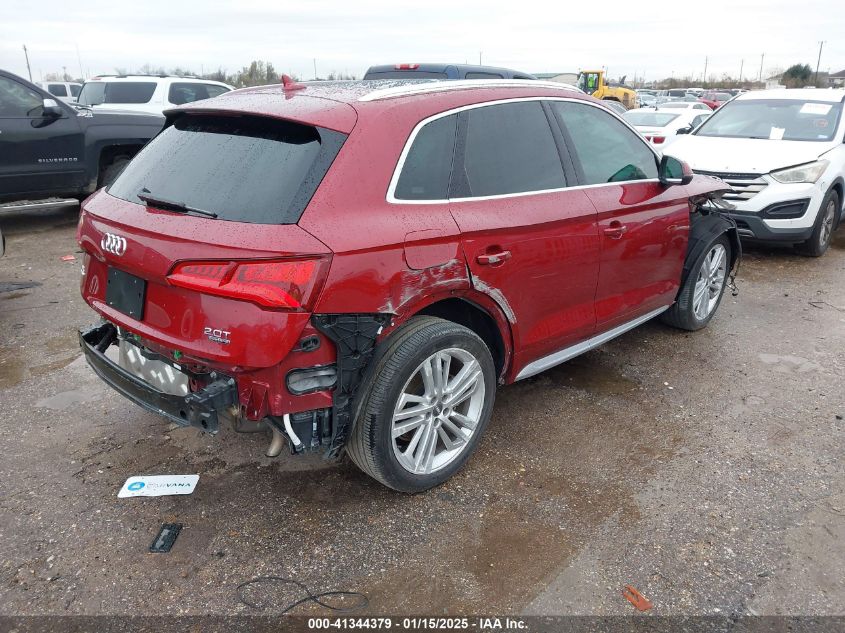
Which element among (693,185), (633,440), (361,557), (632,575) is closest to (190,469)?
(361,557)

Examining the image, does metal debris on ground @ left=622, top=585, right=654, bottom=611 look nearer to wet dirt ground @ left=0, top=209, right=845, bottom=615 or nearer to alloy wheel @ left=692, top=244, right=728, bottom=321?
wet dirt ground @ left=0, top=209, right=845, bottom=615

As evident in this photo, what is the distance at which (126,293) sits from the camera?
270 cm

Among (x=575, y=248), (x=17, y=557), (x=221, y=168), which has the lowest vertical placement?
(x=17, y=557)

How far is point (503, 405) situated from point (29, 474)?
250cm

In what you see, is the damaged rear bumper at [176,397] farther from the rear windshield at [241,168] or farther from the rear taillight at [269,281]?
the rear windshield at [241,168]

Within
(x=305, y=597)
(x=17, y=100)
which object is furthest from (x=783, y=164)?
(x=17, y=100)

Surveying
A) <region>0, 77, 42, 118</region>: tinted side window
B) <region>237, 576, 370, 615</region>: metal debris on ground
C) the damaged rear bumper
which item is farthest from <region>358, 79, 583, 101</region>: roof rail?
<region>0, 77, 42, 118</region>: tinted side window

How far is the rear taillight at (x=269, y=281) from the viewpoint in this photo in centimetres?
229

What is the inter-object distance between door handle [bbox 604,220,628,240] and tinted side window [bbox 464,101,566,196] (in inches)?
16.2

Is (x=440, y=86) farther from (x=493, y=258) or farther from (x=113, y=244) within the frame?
(x=113, y=244)

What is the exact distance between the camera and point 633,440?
3.51m

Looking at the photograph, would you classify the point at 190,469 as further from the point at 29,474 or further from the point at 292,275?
the point at 292,275

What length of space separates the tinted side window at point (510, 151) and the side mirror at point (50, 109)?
6.82 m

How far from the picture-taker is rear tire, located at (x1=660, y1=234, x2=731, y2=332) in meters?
4.64
